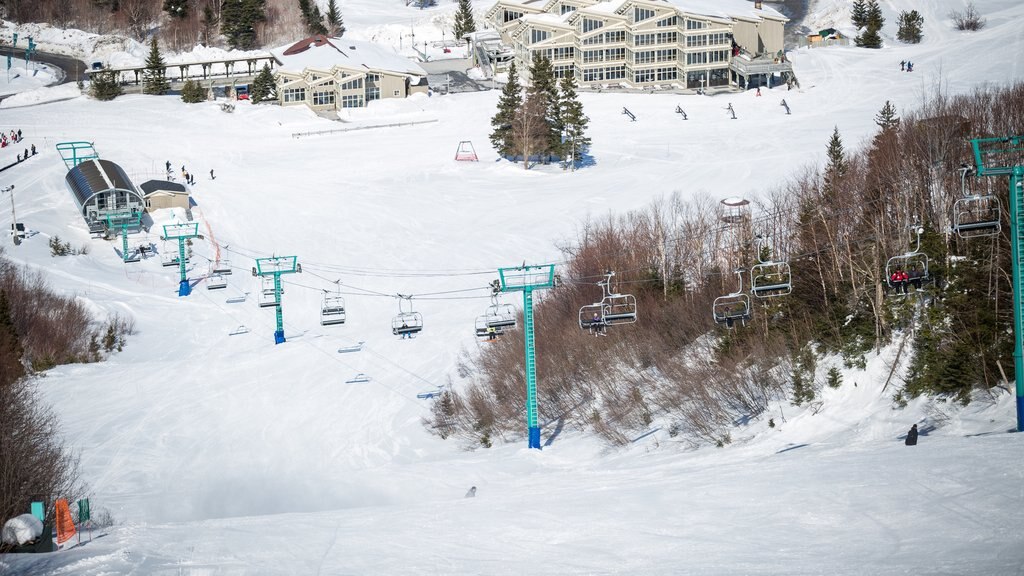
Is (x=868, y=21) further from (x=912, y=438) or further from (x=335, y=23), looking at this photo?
(x=912, y=438)

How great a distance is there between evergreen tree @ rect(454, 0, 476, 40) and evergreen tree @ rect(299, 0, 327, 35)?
1359cm

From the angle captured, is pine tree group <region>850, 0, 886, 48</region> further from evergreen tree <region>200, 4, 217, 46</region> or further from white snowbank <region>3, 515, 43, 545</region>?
white snowbank <region>3, 515, 43, 545</region>

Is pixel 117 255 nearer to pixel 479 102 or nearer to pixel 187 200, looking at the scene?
pixel 187 200

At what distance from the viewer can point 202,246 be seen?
5478 centimetres

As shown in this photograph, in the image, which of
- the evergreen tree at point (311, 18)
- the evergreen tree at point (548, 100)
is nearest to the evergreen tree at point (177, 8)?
the evergreen tree at point (311, 18)

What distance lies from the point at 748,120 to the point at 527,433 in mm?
41219

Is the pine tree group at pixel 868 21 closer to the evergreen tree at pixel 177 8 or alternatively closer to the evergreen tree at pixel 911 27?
the evergreen tree at pixel 911 27

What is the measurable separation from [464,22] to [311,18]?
15748 mm

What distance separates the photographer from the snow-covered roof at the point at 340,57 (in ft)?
272

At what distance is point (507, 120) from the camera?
6738cm

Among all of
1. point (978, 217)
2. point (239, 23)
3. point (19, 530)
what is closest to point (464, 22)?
point (239, 23)

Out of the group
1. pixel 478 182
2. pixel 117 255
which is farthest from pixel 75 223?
pixel 478 182

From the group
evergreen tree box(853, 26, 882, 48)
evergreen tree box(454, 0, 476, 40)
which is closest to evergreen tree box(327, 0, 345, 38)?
evergreen tree box(454, 0, 476, 40)

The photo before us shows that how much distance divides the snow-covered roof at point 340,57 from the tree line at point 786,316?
139 feet
